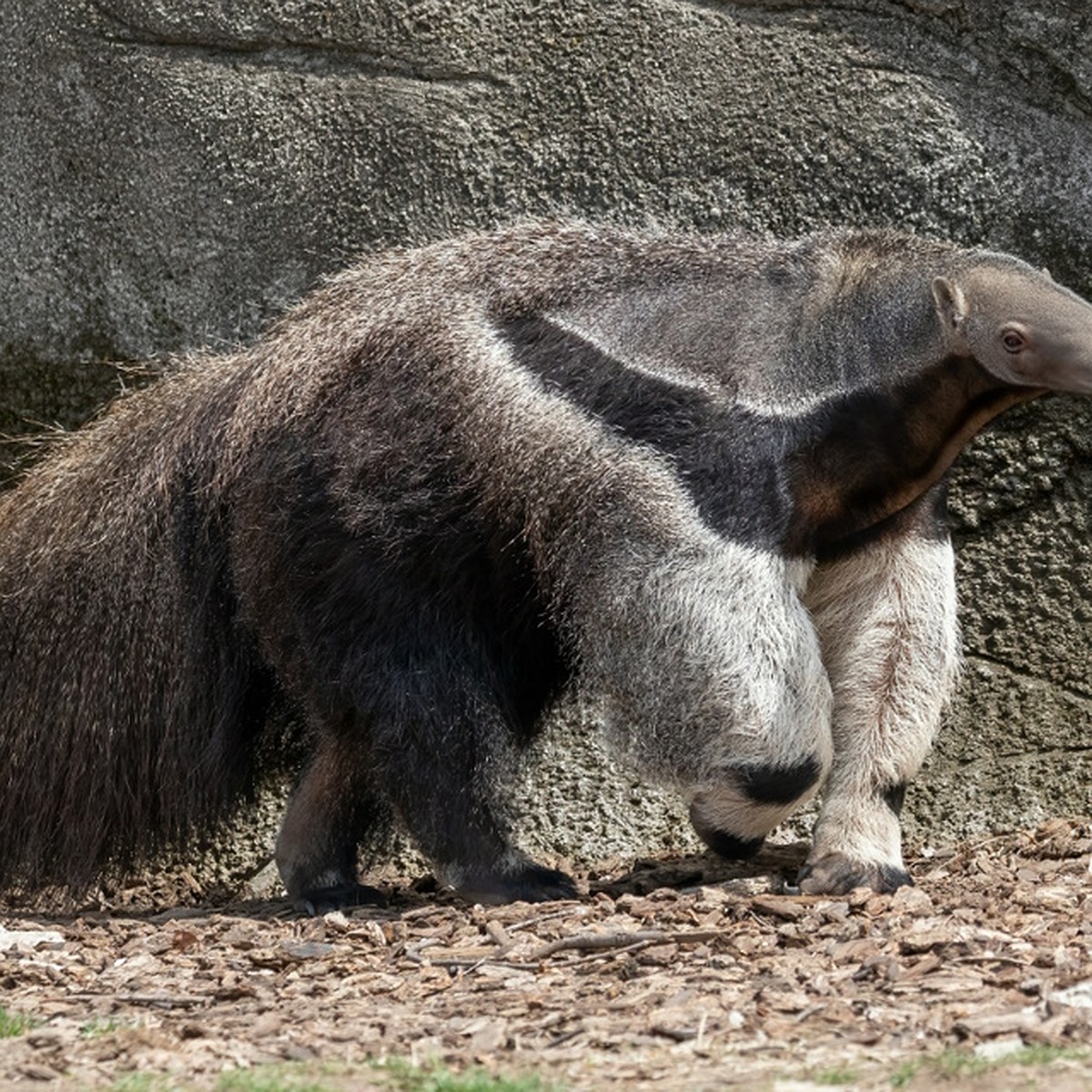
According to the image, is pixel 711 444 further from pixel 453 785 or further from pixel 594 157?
pixel 594 157

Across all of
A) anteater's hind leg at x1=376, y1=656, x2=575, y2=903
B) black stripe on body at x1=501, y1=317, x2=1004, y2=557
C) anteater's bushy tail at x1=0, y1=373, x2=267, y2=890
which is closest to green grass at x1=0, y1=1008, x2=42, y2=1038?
anteater's hind leg at x1=376, y1=656, x2=575, y2=903

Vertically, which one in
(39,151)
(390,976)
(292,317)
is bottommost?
(390,976)

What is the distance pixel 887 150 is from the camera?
787 centimetres

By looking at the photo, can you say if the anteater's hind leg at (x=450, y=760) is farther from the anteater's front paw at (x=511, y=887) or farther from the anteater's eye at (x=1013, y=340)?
the anteater's eye at (x=1013, y=340)

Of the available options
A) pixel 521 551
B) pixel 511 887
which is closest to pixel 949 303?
pixel 521 551

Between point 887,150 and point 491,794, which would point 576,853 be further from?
point 887,150

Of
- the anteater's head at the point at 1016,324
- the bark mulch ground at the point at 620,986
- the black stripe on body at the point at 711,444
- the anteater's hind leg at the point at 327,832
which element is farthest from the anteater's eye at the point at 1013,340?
the anteater's hind leg at the point at 327,832

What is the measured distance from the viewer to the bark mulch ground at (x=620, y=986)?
452 centimetres

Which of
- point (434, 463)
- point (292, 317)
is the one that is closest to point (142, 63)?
point (292, 317)

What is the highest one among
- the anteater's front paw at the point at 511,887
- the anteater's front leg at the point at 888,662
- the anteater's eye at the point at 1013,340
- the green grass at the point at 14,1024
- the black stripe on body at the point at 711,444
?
the anteater's eye at the point at 1013,340

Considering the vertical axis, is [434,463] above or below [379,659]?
above

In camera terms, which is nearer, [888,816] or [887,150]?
[888,816]

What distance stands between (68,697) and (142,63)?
8.40 feet

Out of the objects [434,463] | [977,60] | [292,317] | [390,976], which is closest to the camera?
[390,976]
